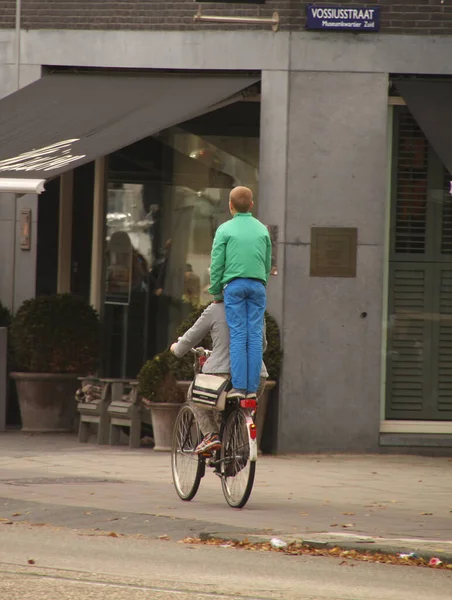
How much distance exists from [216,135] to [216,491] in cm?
532

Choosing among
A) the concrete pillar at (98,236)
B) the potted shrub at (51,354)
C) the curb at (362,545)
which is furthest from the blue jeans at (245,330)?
the concrete pillar at (98,236)

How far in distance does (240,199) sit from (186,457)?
184cm

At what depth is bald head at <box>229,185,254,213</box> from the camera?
9.64m

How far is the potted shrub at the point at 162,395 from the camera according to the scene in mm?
13273

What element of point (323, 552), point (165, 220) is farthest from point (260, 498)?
point (165, 220)

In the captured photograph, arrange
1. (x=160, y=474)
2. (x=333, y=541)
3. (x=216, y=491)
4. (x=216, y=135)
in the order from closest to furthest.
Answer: (x=333, y=541), (x=216, y=491), (x=160, y=474), (x=216, y=135)

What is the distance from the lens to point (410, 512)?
9.42 metres

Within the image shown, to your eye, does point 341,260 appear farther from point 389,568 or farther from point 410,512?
point 389,568

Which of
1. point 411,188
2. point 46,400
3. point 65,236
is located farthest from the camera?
point 65,236

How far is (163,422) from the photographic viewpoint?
13.4m

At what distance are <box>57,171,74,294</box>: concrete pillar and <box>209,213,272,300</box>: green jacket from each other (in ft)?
21.1

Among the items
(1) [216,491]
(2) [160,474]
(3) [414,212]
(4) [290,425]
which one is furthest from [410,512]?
(3) [414,212]

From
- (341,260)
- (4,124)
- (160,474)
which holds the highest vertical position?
(4,124)

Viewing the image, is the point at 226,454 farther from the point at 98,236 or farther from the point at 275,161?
the point at 98,236
